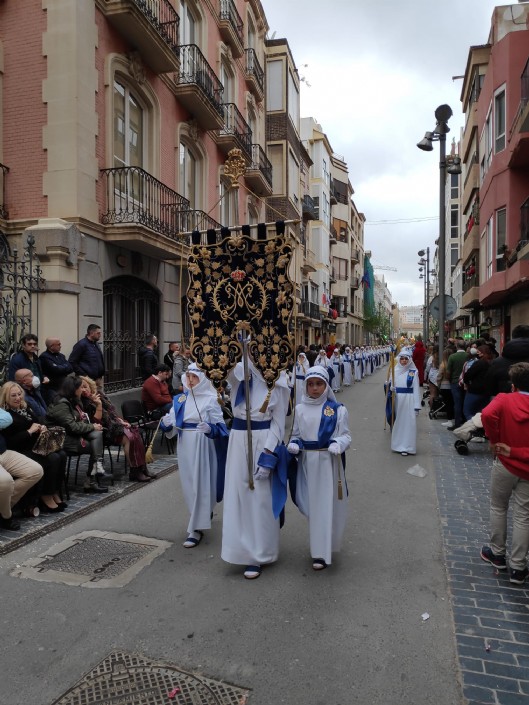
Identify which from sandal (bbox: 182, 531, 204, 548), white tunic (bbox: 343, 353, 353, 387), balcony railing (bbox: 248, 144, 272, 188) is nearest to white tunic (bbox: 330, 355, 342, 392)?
white tunic (bbox: 343, 353, 353, 387)

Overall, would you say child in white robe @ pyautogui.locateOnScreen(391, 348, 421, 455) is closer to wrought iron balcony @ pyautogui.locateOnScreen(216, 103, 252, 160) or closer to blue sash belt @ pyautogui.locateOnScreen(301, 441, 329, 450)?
blue sash belt @ pyautogui.locateOnScreen(301, 441, 329, 450)

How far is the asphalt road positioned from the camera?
10.4 ft

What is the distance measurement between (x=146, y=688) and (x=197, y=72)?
52.6ft

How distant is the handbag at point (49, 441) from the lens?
615 centimetres

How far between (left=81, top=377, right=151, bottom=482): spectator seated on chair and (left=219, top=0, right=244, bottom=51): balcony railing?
1584 centimetres

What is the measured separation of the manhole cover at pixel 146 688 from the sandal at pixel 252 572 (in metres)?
1.31

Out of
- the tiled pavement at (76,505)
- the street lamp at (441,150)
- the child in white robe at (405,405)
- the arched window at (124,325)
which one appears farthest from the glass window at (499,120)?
the tiled pavement at (76,505)

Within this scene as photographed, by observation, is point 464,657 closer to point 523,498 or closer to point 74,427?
point 523,498

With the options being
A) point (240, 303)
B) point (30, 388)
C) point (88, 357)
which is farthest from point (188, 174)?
point (240, 303)

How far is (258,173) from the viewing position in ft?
68.2

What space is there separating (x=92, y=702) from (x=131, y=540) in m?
2.50

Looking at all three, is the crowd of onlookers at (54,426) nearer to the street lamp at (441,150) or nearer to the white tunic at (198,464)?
the white tunic at (198,464)

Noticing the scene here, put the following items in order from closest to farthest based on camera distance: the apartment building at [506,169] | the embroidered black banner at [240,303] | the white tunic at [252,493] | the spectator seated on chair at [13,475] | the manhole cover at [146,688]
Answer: the manhole cover at [146,688], the white tunic at [252,493], the embroidered black banner at [240,303], the spectator seated on chair at [13,475], the apartment building at [506,169]

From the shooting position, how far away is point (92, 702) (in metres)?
3.01
